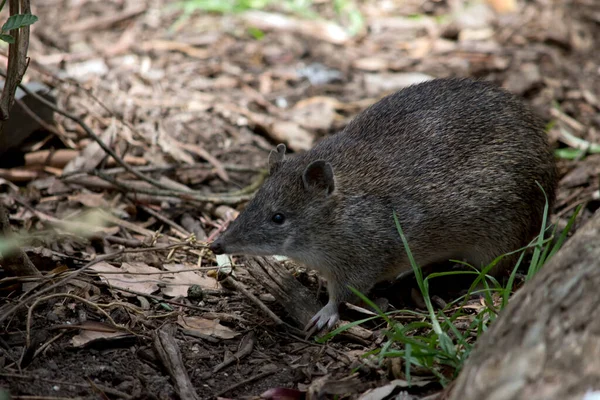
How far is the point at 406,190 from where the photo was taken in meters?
5.68

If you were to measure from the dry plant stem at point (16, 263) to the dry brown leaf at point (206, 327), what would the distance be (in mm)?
1078

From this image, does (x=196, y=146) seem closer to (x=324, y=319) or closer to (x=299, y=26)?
(x=324, y=319)

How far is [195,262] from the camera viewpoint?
613 cm

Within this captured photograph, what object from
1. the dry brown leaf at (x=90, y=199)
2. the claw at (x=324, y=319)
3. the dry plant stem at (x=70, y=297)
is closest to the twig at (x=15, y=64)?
the dry plant stem at (x=70, y=297)

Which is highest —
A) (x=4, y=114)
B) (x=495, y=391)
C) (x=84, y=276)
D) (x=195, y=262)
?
(x=4, y=114)

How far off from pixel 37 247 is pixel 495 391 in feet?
12.8

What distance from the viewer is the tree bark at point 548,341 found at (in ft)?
9.53

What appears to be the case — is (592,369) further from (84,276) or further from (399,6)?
(399,6)

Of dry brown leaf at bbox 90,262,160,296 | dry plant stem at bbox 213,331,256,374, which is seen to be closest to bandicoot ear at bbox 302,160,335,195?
dry plant stem at bbox 213,331,256,374

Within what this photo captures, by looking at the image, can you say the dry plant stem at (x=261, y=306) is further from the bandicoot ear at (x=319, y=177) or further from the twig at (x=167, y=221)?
the twig at (x=167, y=221)

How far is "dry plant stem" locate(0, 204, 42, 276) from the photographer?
4621mm

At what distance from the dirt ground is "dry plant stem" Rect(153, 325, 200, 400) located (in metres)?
0.05

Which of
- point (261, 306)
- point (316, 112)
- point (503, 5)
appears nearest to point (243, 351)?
point (261, 306)

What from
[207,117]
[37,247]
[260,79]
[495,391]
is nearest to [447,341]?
[495,391]
